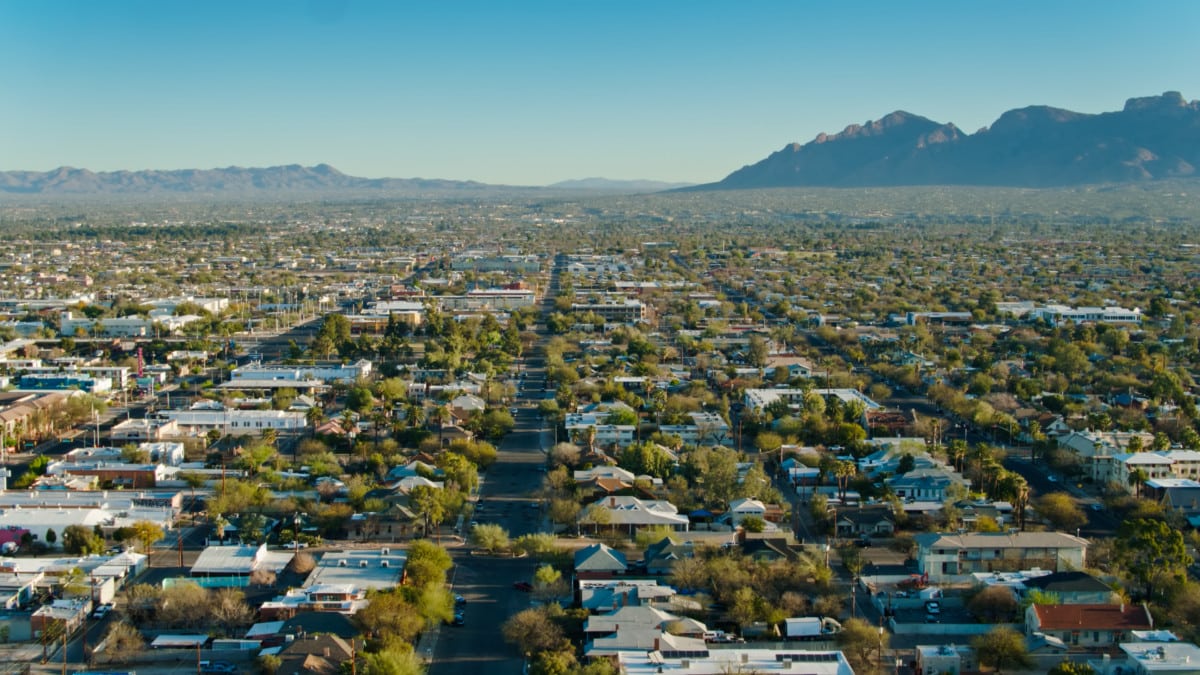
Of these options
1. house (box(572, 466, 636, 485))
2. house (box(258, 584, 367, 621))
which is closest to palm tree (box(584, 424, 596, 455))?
house (box(572, 466, 636, 485))

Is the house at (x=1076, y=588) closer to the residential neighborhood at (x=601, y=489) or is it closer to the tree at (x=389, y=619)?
the residential neighborhood at (x=601, y=489)

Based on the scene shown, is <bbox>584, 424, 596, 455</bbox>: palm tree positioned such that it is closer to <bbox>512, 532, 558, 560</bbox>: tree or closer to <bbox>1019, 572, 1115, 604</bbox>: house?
<bbox>512, 532, 558, 560</bbox>: tree

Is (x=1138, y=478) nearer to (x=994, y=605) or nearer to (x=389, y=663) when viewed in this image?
(x=994, y=605)

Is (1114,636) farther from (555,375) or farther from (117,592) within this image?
(555,375)

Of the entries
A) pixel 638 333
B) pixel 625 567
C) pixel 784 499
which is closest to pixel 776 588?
pixel 625 567

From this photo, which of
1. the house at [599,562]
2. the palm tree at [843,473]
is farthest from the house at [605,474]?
the house at [599,562]
